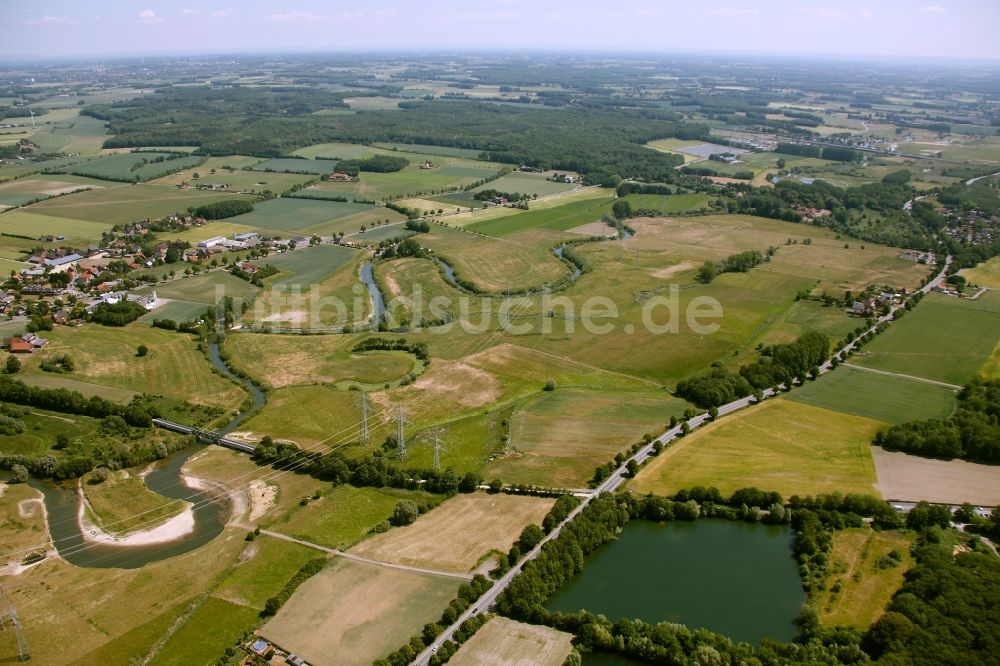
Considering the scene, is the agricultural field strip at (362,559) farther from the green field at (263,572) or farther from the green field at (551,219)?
the green field at (551,219)

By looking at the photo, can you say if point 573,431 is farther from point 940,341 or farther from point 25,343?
point 25,343

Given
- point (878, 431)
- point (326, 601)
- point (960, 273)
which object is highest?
point (960, 273)

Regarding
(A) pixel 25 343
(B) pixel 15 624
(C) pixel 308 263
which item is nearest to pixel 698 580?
(B) pixel 15 624

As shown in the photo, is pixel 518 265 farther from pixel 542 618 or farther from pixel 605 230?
pixel 542 618

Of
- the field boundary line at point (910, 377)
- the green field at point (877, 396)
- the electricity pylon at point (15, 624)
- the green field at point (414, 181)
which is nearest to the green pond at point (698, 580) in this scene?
the green field at point (877, 396)

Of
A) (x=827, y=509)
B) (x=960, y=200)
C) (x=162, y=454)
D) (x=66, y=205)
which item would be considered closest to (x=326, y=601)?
(x=162, y=454)
